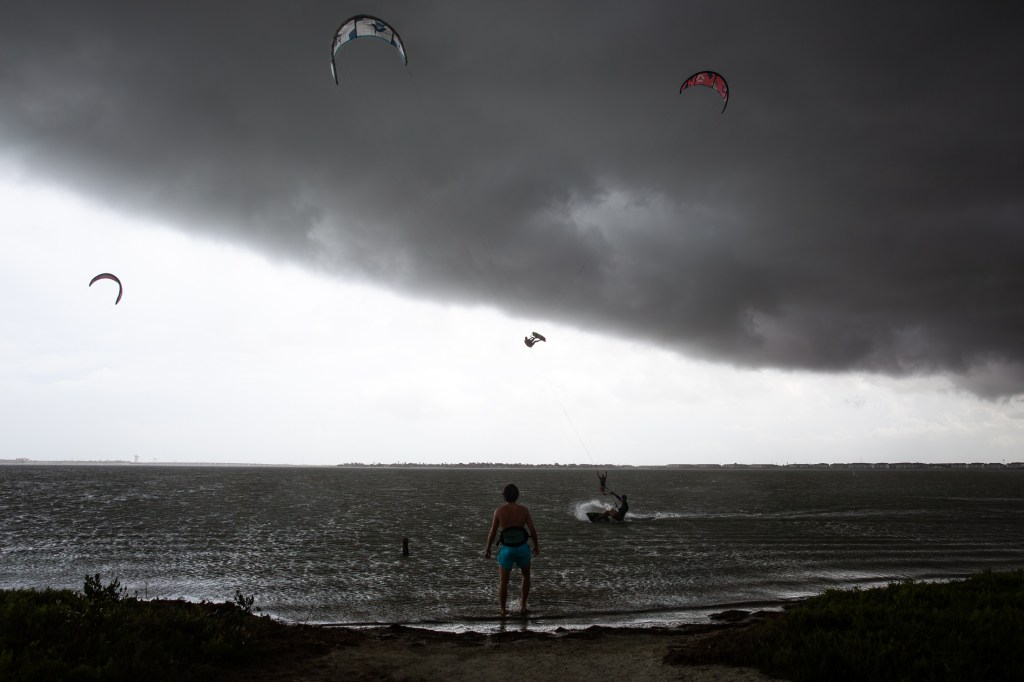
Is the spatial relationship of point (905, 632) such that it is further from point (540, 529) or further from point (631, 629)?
point (540, 529)

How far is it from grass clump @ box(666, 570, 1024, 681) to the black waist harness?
148 inches

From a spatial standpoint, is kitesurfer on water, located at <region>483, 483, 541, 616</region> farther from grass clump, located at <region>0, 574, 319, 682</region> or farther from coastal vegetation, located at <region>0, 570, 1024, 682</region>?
grass clump, located at <region>0, 574, 319, 682</region>

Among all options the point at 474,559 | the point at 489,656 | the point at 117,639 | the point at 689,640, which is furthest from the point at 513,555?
the point at 474,559

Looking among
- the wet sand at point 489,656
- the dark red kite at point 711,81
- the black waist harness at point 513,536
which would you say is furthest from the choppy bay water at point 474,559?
the dark red kite at point 711,81

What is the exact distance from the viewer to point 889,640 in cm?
791

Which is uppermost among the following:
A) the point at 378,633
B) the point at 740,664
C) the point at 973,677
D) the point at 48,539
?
the point at 973,677

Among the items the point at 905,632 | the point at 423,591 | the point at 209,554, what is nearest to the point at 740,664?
the point at 905,632

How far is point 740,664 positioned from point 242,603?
336 inches

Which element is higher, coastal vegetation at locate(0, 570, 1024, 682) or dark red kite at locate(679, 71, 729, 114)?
dark red kite at locate(679, 71, 729, 114)

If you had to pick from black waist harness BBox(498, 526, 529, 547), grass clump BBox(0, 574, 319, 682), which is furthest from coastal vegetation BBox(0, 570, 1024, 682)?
black waist harness BBox(498, 526, 529, 547)

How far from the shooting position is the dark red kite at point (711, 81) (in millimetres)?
25875

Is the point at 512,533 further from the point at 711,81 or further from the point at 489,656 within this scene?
the point at 711,81

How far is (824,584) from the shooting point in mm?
18516

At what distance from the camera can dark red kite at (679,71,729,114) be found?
84.9ft
